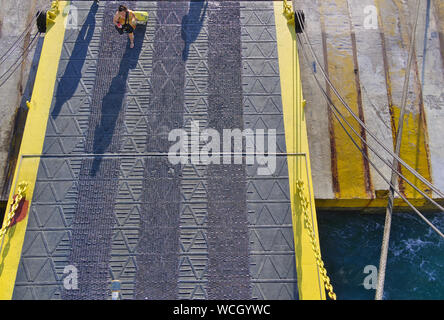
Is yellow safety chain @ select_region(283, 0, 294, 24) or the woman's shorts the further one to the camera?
yellow safety chain @ select_region(283, 0, 294, 24)

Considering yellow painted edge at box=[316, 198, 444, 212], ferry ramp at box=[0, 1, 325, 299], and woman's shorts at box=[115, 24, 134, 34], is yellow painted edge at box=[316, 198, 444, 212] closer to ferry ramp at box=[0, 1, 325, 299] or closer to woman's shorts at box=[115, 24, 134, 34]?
ferry ramp at box=[0, 1, 325, 299]

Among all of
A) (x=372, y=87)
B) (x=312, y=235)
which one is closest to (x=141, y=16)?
(x=372, y=87)

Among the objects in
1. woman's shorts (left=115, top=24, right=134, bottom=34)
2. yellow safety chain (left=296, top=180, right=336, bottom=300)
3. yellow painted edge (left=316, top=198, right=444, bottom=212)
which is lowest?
yellow safety chain (left=296, top=180, right=336, bottom=300)

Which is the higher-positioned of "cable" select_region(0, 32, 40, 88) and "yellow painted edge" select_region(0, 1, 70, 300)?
"cable" select_region(0, 32, 40, 88)

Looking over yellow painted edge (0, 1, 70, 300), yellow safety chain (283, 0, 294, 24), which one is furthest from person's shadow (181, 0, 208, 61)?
yellow painted edge (0, 1, 70, 300)

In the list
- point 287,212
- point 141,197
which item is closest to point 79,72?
point 141,197

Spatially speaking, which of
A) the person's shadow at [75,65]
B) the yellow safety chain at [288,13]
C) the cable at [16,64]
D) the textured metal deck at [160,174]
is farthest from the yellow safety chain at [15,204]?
the yellow safety chain at [288,13]
